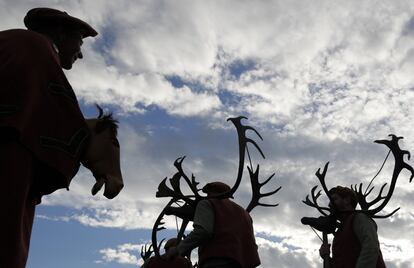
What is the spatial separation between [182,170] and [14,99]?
5585 mm

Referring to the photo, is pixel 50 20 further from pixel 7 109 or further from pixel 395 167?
pixel 395 167

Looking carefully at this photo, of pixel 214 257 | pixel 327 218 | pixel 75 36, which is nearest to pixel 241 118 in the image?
pixel 327 218

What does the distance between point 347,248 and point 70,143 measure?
12.0ft

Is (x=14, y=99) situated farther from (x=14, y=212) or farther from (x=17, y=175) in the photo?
(x=14, y=212)

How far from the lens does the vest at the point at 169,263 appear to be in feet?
21.0

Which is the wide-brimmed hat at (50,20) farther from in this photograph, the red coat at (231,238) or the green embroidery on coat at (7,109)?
the red coat at (231,238)

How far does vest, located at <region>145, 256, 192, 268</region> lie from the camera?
252 inches

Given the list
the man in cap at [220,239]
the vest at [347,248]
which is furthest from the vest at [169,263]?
the vest at [347,248]

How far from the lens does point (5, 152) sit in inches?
70.0

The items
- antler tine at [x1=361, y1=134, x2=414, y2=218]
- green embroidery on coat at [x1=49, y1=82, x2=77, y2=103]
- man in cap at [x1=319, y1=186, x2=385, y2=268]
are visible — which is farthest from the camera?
antler tine at [x1=361, y1=134, x2=414, y2=218]

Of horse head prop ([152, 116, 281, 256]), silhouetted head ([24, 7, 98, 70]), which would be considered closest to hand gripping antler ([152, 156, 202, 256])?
horse head prop ([152, 116, 281, 256])

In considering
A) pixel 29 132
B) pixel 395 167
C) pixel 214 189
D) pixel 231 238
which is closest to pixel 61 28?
pixel 29 132

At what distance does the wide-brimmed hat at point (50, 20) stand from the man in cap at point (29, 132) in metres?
0.16

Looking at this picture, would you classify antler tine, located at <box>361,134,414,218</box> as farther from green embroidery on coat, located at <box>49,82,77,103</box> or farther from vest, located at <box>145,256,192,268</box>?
green embroidery on coat, located at <box>49,82,77,103</box>
